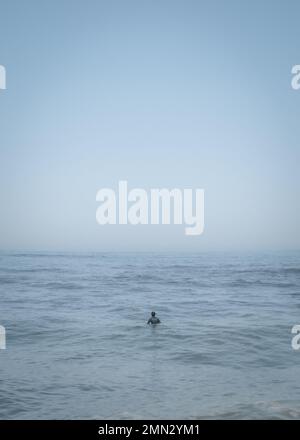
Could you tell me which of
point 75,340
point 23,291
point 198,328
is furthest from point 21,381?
point 23,291

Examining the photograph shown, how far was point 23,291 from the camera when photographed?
121 feet

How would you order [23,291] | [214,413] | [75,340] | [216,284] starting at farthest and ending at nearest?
[216,284]
[23,291]
[75,340]
[214,413]

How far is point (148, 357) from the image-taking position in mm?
16766

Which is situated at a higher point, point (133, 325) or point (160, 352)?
point (133, 325)

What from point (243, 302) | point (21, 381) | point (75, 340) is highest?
point (243, 302)

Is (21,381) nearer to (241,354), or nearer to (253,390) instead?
(253,390)

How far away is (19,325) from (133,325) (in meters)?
6.13

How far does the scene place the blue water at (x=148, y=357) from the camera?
11836mm

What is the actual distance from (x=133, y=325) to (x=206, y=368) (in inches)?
314

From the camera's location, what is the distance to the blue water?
11.8 metres

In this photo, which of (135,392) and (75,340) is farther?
(75,340)
